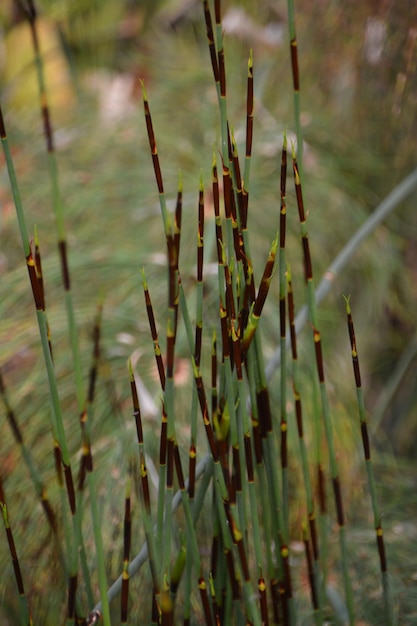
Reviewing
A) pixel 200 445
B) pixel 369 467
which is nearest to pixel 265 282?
pixel 369 467

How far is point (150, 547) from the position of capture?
1.31 feet

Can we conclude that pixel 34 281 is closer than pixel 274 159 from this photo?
Yes

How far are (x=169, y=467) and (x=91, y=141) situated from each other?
0.80m

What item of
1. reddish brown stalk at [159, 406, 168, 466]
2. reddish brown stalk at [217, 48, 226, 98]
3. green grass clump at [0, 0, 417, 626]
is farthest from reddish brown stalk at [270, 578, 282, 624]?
reddish brown stalk at [217, 48, 226, 98]

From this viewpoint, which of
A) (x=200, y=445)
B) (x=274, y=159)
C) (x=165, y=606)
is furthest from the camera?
(x=274, y=159)

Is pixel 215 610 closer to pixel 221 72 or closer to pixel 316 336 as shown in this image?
pixel 316 336

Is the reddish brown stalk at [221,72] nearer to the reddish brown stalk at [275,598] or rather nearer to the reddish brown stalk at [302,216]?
the reddish brown stalk at [302,216]

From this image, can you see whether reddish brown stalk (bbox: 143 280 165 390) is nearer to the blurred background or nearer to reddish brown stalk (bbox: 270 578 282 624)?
reddish brown stalk (bbox: 270 578 282 624)

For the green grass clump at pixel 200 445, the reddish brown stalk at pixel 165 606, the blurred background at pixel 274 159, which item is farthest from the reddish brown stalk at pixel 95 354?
the blurred background at pixel 274 159

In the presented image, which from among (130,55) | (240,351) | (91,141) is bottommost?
(240,351)

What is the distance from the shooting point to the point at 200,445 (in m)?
0.74

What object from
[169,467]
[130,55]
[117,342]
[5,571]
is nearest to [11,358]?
[117,342]

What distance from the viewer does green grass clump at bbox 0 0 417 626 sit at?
1.33 feet

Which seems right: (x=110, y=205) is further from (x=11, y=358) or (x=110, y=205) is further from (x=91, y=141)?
(x=11, y=358)
